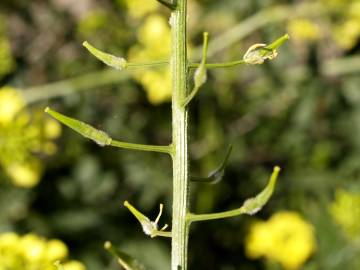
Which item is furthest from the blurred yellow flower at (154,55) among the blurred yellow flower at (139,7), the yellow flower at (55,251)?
the yellow flower at (55,251)

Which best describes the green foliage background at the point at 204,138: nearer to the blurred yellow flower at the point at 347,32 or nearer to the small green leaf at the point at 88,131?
the blurred yellow flower at the point at 347,32

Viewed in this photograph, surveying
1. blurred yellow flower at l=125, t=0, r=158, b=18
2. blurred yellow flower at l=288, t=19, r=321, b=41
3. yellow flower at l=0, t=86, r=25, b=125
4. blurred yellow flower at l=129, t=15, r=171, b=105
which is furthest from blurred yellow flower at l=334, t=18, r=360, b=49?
yellow flower at l=0, t=86, r=25, b=125

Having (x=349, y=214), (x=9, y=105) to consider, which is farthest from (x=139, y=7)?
(x=349, y=214)

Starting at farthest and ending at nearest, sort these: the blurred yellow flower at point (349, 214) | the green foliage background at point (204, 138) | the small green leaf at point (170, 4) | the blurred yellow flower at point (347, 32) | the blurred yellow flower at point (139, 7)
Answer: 1. the blurred yellow flower at point (139, 7)
2. the blurred yellow flower at point (347, 32)
3. the green foliage background at point (204, 138)
4. the blurred yellow flower at point (349, 214)
5. the small green leaf at point (170, 4)

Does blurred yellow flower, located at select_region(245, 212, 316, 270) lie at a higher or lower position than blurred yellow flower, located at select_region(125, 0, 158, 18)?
lower

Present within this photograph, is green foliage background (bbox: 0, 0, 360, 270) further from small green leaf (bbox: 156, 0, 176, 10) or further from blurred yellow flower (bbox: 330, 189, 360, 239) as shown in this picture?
small green leaf (bbox: 156, 0, 176, 10)

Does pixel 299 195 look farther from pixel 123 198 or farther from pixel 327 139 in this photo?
pixel 123 198

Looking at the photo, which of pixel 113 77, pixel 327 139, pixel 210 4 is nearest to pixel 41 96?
pixel 113 77
